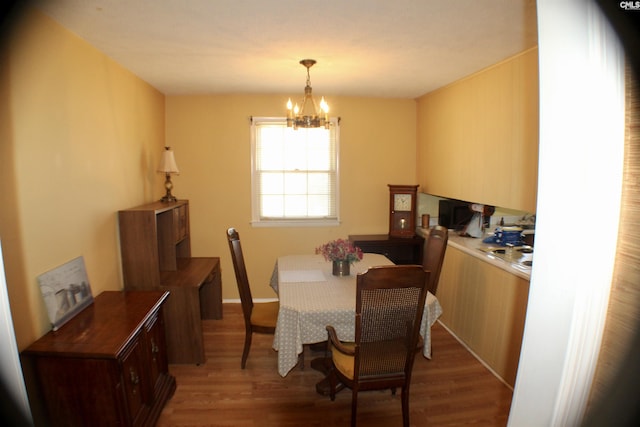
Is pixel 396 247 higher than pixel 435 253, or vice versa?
pixel 435 253

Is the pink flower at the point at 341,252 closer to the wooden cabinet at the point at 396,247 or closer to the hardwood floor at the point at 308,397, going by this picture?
the hardwood floor at the point at 308,397

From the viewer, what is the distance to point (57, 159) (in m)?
2.15

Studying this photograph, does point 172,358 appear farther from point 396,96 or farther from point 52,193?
point 396,96

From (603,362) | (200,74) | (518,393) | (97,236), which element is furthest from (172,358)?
(603,362)

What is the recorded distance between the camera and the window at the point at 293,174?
4312 mm

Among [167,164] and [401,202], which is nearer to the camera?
[167,164]

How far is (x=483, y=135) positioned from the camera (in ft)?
10.4

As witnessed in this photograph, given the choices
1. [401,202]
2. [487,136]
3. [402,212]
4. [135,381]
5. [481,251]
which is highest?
[487,136]

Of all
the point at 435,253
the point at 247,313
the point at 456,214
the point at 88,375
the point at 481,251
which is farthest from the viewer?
the point at 456,214

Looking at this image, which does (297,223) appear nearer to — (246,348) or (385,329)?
(246,348)

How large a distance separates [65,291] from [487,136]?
11.0 feet

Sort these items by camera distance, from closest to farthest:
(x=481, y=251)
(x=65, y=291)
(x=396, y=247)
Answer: (x=65, y=291) → (x=481, y=251) → (x=396, y=247)

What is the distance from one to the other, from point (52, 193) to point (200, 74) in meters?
1.72

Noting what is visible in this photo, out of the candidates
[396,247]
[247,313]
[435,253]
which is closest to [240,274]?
[247,313]
